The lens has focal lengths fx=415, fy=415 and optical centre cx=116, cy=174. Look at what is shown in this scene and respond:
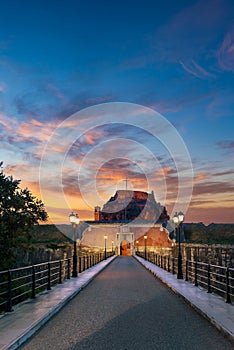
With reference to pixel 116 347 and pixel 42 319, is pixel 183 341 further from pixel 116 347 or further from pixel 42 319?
pixel 42 319

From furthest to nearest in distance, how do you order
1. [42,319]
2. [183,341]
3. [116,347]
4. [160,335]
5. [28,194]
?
[28,194] → [42,319] → [160,335] → [183,341] → [116,347]

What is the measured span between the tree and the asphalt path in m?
9.39

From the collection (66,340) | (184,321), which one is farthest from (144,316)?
(66,340)

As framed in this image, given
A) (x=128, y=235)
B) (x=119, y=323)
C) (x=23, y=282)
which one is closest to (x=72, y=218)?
(x=23, y=282)

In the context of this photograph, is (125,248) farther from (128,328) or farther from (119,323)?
(128,328)

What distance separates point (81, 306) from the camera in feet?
41.6

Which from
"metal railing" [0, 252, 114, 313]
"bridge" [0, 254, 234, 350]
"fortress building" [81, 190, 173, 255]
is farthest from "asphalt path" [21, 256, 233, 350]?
"fortress building" [81, 190, 173, 255]

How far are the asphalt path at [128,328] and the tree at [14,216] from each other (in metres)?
9.39

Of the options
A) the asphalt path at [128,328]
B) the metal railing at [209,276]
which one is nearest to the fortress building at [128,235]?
the metal railing at [209,276]

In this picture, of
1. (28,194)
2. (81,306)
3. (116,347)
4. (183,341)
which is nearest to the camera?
(116,347)

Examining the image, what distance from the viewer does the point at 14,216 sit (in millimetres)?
22469

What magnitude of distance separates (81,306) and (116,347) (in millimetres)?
5549

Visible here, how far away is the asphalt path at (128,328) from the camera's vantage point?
7.57m

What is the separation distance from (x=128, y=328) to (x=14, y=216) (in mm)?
14622
